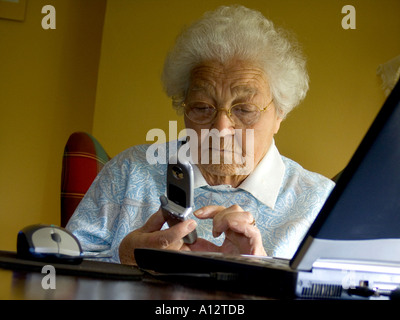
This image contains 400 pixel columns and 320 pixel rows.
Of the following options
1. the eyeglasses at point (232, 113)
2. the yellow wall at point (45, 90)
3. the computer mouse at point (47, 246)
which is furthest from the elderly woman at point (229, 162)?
the yellow wall at point (45, 90)

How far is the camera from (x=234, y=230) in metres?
1.08

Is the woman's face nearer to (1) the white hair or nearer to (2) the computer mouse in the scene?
(1) the white hair

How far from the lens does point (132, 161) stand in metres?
1.64

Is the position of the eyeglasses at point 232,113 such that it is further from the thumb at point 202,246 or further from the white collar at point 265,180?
the thumb at point 202,246

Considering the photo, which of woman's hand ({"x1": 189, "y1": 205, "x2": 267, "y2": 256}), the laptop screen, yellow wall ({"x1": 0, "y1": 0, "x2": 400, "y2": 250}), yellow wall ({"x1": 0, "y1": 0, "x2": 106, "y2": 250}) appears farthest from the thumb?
yellow wall ({"x1": 0, "y1": 0, "x2": 106, "y2": 250})

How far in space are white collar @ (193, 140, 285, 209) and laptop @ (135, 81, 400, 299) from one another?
0.90 metres

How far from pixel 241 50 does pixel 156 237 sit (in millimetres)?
816

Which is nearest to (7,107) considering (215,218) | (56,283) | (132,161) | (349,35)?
(132,161)

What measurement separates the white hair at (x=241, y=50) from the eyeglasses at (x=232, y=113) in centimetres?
13

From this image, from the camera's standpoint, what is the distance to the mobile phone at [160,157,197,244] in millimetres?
1017

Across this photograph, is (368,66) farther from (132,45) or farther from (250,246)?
(250,246)

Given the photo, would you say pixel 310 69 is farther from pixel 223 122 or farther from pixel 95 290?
pixel 95 290

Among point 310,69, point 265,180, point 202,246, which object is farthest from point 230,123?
point 310,69

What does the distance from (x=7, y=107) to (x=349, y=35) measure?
181 cm
